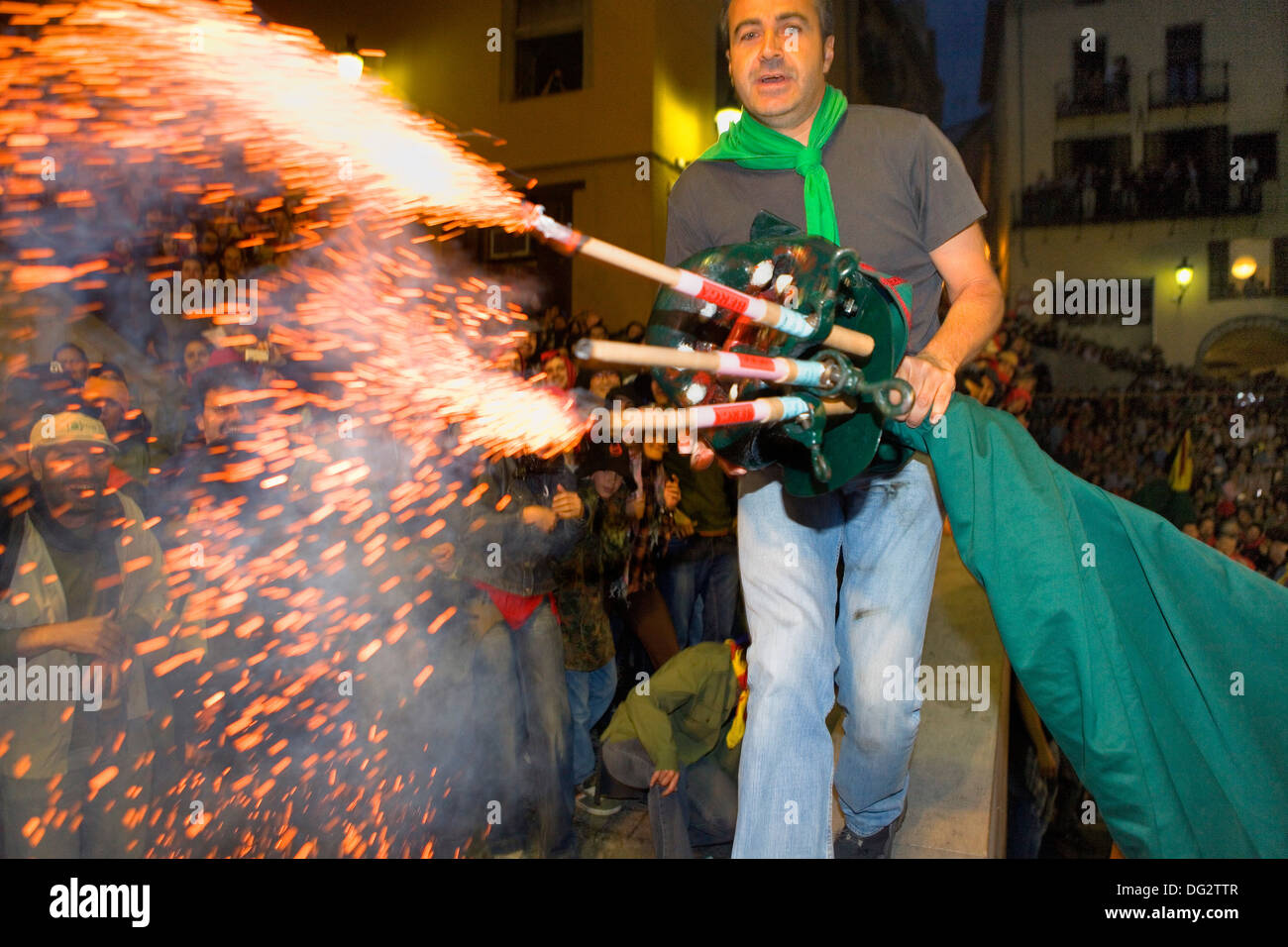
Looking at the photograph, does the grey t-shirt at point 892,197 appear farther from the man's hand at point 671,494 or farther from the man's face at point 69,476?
the man's hand at point 671,494

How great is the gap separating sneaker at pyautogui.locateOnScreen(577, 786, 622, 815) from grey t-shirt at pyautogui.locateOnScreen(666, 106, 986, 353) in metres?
3.40

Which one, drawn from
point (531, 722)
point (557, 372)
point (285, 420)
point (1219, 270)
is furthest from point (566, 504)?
point (1219, 270)

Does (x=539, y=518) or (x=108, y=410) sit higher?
(x=108, y=410)

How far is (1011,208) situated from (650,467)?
27315mm

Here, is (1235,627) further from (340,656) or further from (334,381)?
(334,381)

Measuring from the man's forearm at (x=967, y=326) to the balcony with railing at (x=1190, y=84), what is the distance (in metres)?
30.7

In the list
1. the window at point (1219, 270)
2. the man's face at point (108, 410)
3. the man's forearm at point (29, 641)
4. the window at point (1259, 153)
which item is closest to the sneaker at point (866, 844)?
the man's forearm at point (29, 641)

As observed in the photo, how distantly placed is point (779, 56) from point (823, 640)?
5.74 feet

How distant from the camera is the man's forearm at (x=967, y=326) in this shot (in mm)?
2498

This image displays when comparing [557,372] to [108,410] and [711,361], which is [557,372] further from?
[711,361]

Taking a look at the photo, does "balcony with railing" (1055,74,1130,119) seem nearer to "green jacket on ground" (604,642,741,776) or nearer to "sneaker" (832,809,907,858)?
"green jacket on ground" (604,642,741,776)

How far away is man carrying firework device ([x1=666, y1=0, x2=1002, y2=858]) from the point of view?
274 centimetres

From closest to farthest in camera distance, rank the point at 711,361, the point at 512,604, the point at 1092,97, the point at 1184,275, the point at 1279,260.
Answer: the point at 711,361 < the point at 512,604 < the point at 1279,260 < the point at 1184,275 < the point at 1092,97

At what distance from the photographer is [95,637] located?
11.7 ft
